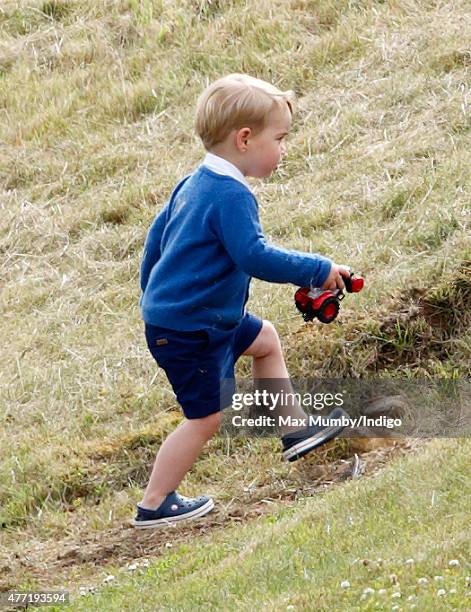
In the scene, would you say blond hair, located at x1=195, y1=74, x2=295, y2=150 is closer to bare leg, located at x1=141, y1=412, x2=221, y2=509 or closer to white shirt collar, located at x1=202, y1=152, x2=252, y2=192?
white shirt collar, located at x1=202, y1=152, x2=252, y2=192

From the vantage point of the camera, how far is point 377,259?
8.55 m

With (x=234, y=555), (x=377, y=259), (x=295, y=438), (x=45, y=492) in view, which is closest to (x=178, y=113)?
(x=377, y=259)

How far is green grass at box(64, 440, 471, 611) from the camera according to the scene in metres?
4.84

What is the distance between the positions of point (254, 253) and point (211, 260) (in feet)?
0.88

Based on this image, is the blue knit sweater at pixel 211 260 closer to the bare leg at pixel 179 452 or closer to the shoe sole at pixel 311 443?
the bare leg at pixel 179 452

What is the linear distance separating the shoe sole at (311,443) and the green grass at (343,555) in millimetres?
234

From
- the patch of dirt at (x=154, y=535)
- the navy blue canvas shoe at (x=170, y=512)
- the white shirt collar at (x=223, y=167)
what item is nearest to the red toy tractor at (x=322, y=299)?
the white shirt collar at (x=223, y=167)

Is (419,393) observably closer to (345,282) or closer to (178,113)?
(345,282)

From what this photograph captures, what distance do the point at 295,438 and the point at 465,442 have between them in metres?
0.80

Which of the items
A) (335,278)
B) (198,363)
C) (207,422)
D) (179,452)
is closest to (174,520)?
(179,452)

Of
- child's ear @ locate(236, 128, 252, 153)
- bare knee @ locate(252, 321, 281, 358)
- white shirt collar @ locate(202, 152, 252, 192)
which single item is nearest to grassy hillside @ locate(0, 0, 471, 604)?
bare knee @ locate(252, 321, 281, 358)

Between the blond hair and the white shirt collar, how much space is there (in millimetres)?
98

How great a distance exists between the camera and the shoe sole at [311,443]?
6.53 m

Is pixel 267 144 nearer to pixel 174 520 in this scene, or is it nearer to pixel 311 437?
pixel 311 437
